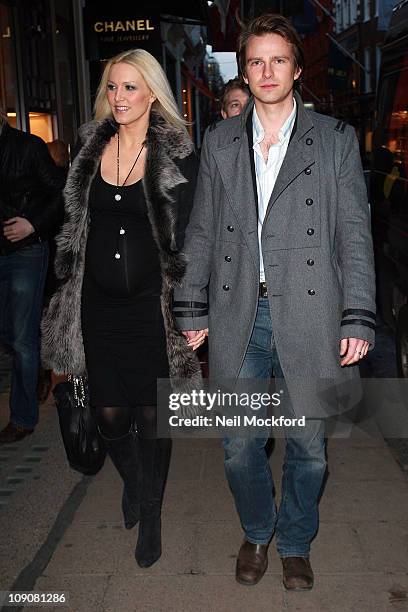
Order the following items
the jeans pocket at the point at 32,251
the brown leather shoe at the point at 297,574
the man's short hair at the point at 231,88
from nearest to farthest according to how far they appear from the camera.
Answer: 1. the brown leather shoe at the point at 297,574
2. the jeans pocket at the point at 32,251
3. the man's short hair at the point at 231,88

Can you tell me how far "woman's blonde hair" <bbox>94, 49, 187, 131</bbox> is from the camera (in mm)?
3377

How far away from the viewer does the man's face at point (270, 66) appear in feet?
10.1

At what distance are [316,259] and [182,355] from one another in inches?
29.9

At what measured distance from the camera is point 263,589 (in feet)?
10.8

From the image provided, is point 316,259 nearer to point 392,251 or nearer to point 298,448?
point 298,448

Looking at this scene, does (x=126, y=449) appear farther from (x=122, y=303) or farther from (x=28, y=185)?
(x=28, y=185)

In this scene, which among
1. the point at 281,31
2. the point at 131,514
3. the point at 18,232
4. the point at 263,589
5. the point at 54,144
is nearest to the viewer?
the point at 281,31

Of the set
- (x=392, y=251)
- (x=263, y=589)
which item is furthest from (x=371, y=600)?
(x=392, y=251)

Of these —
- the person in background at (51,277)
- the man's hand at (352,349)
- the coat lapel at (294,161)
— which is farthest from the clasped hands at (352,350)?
the person in background at (51,277)

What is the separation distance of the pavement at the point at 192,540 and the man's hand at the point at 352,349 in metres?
0.93

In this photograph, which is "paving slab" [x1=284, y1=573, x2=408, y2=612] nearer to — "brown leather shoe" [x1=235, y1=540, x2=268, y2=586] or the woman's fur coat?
"brown leather shoe" [x1=235, y1=540, x2=268, y2=586]

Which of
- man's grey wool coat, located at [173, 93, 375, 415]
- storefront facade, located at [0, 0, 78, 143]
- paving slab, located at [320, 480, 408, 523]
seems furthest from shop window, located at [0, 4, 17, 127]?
man's grey wool coat, located at [173, 93, 375, 415]

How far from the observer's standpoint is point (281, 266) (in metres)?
3.09

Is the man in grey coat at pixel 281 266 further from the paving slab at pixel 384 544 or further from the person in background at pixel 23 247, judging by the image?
the person in background at pixel 23 247
